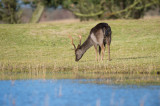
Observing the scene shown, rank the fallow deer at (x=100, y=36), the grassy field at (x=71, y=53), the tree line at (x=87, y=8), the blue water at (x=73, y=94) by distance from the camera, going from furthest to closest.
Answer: the tree line at (x=87, y=8) < the fallow deer at (x=100, y=36) < the grassy field at (x=71, y=53) < the blue water at (x=73, y=94)

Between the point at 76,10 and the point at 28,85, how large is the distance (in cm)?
3074

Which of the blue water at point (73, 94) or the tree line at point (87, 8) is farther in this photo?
the tree line at point (87, 8)

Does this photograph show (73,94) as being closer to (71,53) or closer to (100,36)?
(100,36)

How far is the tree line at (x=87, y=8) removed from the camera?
3856cm

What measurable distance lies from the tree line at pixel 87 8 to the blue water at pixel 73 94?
2641 cm

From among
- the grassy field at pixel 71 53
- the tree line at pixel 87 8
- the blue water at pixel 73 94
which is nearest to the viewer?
the blue water at pixel 73 94

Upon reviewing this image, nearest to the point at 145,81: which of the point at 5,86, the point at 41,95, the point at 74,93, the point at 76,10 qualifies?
the point at 74,93

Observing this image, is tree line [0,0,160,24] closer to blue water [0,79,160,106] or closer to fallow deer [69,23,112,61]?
fallow deer [69,23,112,61]

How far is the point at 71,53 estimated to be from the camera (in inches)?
910

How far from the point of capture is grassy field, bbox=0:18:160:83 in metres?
14.4

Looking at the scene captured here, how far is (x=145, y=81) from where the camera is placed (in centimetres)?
1210

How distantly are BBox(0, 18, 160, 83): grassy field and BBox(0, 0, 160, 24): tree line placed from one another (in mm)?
5849

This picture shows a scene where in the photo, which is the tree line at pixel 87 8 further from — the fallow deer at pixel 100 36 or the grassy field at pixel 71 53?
the fallow deer at pixel 100 36

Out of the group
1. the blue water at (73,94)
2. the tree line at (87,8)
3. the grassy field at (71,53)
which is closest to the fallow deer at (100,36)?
the grassy field at (71,53)
